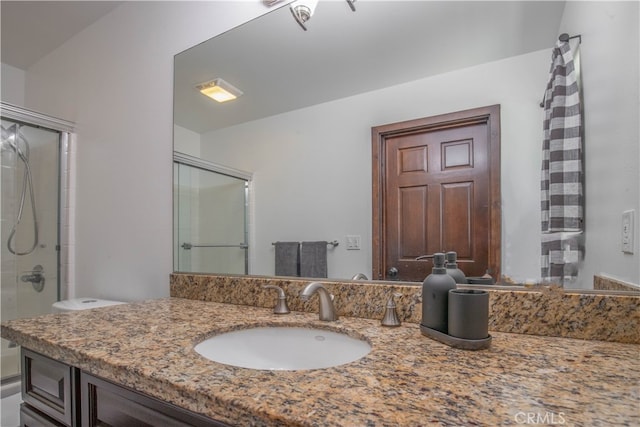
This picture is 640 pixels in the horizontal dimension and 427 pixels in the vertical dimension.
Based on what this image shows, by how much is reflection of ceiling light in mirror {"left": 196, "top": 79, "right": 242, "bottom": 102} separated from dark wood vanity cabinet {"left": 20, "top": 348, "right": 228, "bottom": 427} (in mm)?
1013

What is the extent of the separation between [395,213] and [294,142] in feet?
1.49

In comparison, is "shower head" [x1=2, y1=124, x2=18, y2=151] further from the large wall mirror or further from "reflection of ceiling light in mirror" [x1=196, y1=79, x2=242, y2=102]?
"reflection of ceiling light in mirror" [x1=196, y1=79, x2=242, y2=102]

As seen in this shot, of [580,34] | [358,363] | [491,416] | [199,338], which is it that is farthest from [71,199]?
[580,34]

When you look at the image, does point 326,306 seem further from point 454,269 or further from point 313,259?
point 454,269

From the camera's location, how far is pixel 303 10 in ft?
3.72

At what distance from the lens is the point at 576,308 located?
74 centimetres

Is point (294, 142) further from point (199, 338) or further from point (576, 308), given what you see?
point (576, 308)

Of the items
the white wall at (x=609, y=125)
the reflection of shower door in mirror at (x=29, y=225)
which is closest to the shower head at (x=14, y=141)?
the reflection of shower door in mirror at (x=29, y=225)

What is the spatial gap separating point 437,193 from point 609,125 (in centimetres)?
39

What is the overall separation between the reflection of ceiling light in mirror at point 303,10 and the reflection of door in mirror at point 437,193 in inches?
19.8

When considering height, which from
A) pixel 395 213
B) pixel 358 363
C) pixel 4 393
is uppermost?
pixel 395 213

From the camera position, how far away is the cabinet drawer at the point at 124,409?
557mm

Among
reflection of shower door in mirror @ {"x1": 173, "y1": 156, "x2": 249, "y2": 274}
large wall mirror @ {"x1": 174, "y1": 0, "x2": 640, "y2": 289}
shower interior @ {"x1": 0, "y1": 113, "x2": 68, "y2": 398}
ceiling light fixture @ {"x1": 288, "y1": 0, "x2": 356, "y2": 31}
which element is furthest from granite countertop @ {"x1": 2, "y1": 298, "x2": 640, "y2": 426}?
shower interior @ {"x1": 0, "y1": 113, "x2": 68, "y2": 398}

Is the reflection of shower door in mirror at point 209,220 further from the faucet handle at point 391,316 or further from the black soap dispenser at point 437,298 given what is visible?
the black soap dispenser at point 437,298
